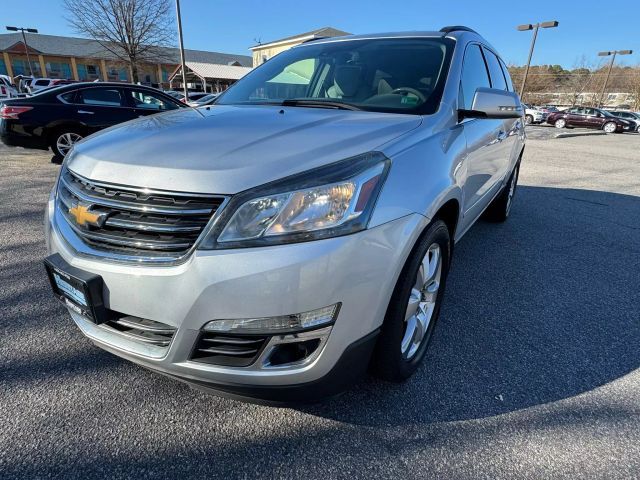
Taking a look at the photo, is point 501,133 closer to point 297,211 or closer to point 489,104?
point 489,104

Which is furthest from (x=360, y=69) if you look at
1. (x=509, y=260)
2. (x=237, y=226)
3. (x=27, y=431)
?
(x=27, y=431)

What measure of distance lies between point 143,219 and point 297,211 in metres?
0.56

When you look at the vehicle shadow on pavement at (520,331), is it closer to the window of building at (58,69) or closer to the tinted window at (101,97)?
the tinted window at (101,97)

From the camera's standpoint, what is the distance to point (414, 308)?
189 centimetres

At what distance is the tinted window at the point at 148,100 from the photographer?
26.0 feet

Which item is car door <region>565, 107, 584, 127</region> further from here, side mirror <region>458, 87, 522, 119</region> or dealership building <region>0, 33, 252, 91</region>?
dealership building <region>0, 33, 252, 91</region>

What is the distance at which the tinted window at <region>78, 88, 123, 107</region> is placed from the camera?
740cm

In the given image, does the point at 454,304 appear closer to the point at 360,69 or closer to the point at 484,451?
the point at 484,451

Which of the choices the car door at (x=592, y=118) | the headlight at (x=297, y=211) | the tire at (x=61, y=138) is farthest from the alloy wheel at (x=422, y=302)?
the car door at (x=592, y=118)

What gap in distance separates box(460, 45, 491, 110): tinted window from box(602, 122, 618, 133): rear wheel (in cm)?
2846

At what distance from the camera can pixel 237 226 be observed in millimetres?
1304

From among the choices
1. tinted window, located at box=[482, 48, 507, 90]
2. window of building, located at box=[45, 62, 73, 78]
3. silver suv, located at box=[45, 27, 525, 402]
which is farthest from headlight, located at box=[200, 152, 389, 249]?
window of building, located at box=[45, 62, 73, 78]

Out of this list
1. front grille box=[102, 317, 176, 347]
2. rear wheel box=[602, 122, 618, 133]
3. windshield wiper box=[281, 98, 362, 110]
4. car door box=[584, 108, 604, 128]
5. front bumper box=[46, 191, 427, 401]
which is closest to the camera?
front bumper box=[46, 191, 427, 401]

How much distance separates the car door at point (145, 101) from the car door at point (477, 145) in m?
6.71
